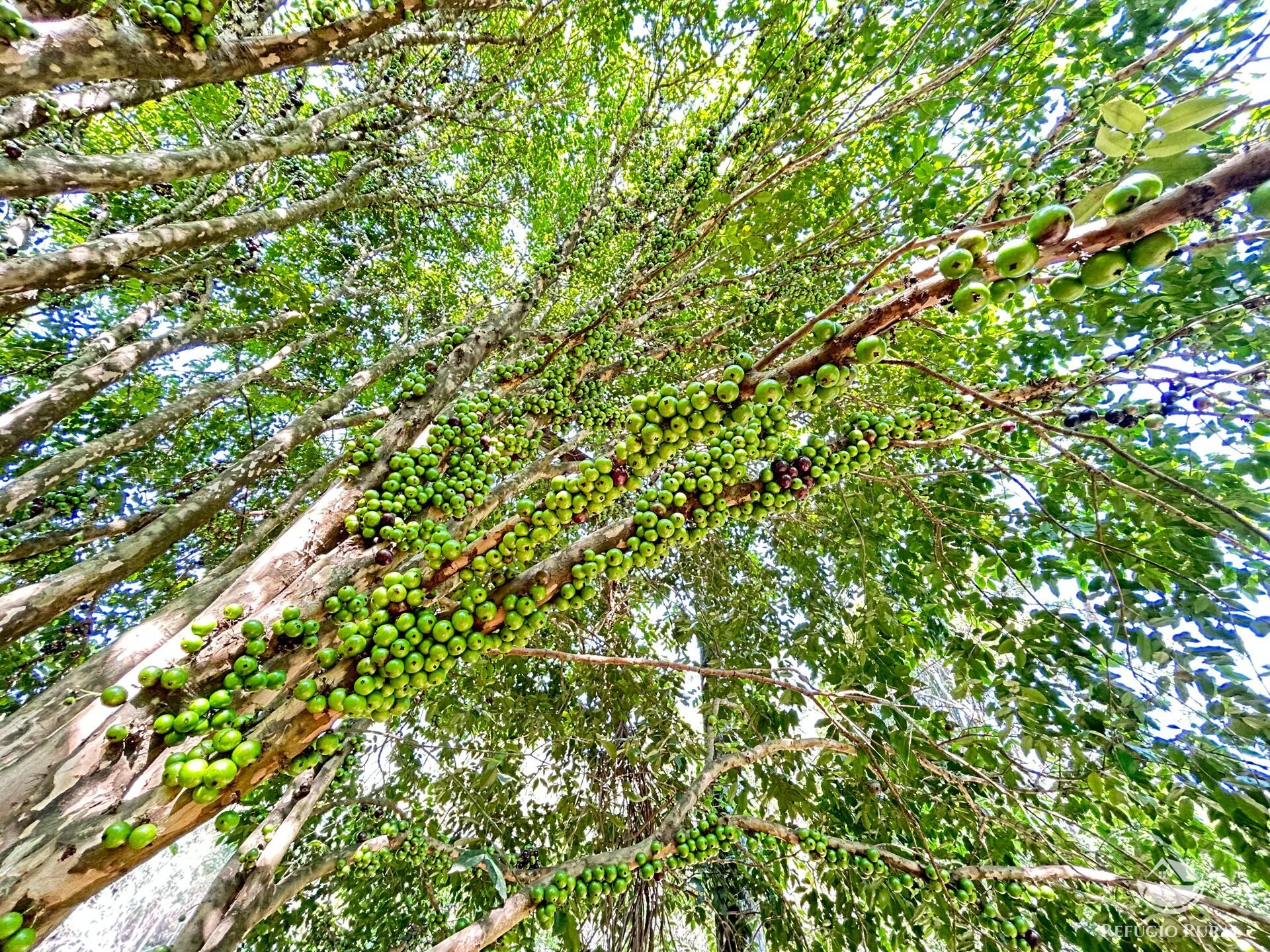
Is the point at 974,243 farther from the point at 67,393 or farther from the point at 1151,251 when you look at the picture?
the point at 67,393

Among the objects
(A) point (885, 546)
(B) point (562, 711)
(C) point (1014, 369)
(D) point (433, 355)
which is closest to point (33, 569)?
(D) point (433, 355)

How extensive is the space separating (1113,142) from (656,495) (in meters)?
1.75

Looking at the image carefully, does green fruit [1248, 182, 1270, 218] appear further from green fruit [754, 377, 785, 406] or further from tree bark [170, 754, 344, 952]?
tree bark [170, 754, 344, 952]

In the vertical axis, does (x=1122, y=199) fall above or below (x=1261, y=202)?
above

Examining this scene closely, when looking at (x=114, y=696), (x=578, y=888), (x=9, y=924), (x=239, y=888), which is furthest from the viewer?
(x=578, y=888)

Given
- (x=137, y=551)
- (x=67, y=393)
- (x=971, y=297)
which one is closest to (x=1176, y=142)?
(x=971, y=297)

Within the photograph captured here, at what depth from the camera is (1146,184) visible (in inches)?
49.6

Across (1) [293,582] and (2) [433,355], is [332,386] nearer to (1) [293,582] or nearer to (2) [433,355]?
(2) [433,355]

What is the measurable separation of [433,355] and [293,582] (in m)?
3.85

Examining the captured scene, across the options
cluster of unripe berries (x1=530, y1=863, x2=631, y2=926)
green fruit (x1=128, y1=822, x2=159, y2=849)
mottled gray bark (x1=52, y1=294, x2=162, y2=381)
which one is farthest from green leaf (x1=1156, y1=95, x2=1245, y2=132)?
mottled gray bark (x1=52, y1=294, x2=162, y2=381)

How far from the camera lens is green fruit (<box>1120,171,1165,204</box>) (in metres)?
1.26

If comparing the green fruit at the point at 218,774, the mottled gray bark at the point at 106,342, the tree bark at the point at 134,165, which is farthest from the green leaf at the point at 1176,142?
the mottled gray bark at the point at 106,342

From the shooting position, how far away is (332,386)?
673 cm

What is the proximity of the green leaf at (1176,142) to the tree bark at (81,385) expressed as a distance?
5758 mm
